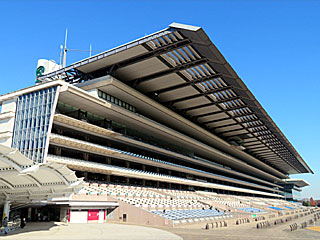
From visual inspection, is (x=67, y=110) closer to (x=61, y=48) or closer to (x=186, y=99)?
(x=61, y=48)

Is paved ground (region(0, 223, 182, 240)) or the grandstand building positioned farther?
the grandstand building

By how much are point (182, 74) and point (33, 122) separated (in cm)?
1897

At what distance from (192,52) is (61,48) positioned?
85.4 ft

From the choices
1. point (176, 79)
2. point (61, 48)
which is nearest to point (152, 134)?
point (176, 79)

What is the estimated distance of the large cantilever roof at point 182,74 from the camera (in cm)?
3080

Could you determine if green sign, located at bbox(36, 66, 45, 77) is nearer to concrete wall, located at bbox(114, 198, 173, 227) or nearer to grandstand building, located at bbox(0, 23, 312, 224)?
grandstand building, located at bbox(0, 23, 312, 224)

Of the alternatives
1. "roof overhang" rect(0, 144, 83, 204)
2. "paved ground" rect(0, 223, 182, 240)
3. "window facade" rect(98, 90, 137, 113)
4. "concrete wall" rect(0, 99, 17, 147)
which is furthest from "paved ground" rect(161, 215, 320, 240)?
"concrete wall" rect(0, 99, 17, 147)

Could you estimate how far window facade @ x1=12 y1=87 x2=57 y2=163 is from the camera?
3237cm

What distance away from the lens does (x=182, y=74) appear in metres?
37.4

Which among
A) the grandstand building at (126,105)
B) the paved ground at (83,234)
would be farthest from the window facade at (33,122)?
the paved ground at (83,234)

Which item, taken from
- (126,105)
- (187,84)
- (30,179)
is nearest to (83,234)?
(30,179)

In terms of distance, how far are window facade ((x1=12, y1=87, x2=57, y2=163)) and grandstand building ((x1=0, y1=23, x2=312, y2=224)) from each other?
0.37ft

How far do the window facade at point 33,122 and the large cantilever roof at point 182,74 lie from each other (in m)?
6.22

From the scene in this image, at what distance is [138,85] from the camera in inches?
1625
